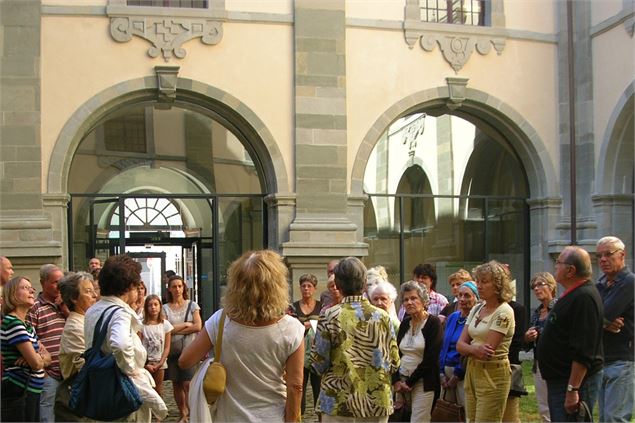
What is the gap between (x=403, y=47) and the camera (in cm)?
1516

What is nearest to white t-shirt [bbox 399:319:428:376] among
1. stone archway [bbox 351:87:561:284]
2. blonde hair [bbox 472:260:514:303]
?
blonde hair [bbox 472:260:514:303]

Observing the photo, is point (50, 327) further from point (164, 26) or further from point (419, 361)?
point (164, 26)

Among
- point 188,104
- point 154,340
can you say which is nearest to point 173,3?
point 188,104

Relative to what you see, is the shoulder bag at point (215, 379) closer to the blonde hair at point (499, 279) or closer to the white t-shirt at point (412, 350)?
the blonde hair at point (499, 279)

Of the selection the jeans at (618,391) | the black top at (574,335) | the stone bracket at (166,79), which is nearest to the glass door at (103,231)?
the stone bracket at (166,79)

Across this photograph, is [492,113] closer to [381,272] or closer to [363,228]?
[363,228]

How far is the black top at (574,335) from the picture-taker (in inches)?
235

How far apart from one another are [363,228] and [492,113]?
10.1ft

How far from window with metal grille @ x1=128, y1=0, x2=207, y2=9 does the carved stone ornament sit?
1.33 feet

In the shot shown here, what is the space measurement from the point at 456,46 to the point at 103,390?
11485mm

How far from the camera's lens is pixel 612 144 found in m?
15.2

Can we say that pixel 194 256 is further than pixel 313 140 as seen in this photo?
Yes

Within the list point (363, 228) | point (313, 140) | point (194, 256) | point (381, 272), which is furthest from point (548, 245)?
point (381, 272)

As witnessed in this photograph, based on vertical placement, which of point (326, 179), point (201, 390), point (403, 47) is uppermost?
point (403, 47)
